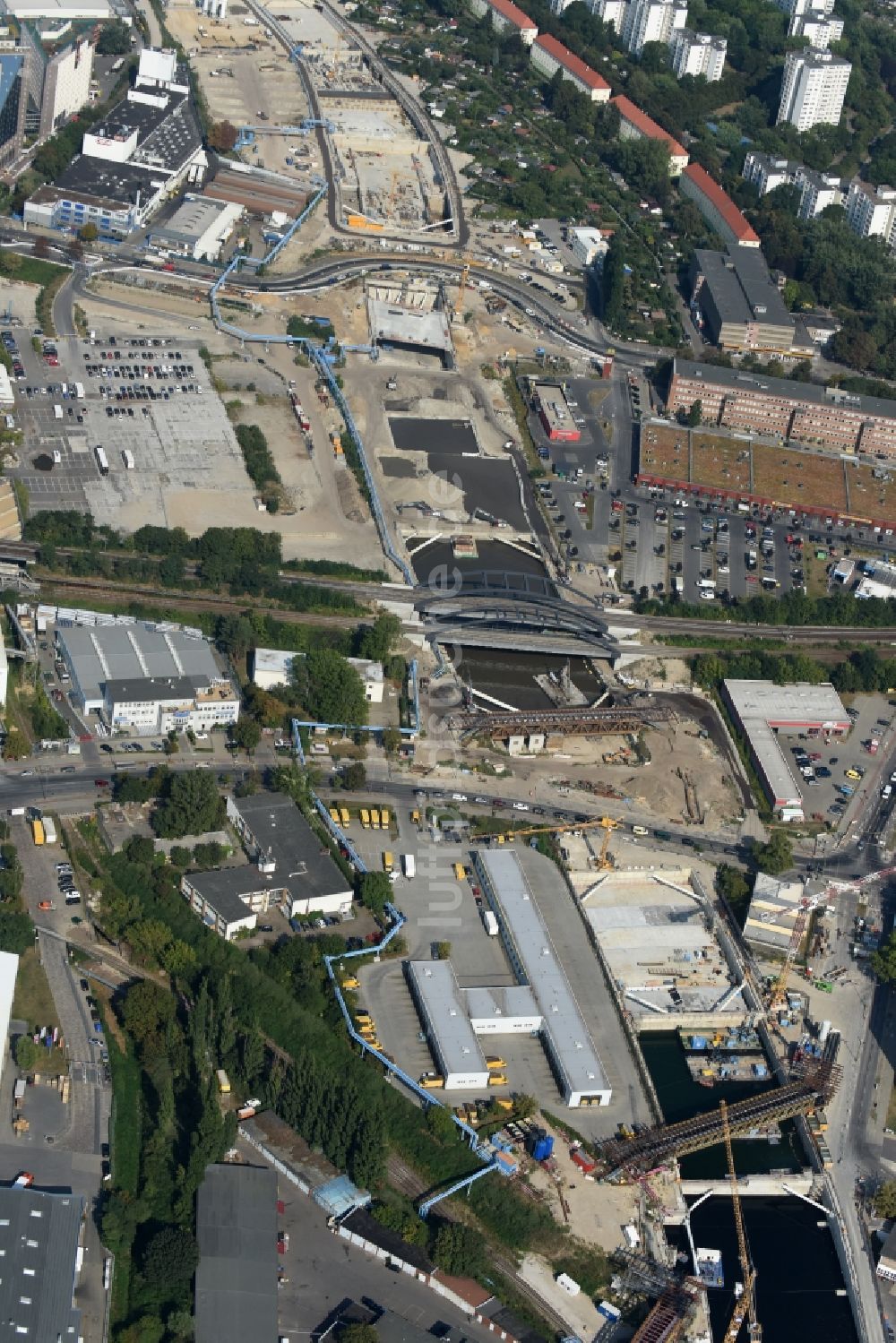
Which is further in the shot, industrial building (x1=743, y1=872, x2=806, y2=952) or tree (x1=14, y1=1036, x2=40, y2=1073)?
industrial building (x1=743, y1=872, x2=806, y2=952)

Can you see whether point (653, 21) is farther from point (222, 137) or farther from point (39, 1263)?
point (39, 1263)

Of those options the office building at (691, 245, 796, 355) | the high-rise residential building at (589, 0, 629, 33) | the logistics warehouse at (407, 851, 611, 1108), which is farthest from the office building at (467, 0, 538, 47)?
the logistics warehouse at (407, 851, 611, 1108)

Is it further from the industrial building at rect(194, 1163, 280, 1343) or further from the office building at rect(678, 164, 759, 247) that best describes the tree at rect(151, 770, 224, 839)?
the office building at rect(678, 164, 759, 247)

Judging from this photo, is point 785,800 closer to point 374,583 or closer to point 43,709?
point 374,583

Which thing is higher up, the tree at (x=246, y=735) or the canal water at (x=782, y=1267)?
the tree at (x=246, y=735)

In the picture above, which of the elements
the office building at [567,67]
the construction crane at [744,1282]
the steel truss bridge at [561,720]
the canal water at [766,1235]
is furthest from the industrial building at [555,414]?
the construction crane at [744,1282]

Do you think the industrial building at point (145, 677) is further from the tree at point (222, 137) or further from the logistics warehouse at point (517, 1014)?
the tree at point (222, 137)

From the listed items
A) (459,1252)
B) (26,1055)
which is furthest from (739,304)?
(459,1252)
